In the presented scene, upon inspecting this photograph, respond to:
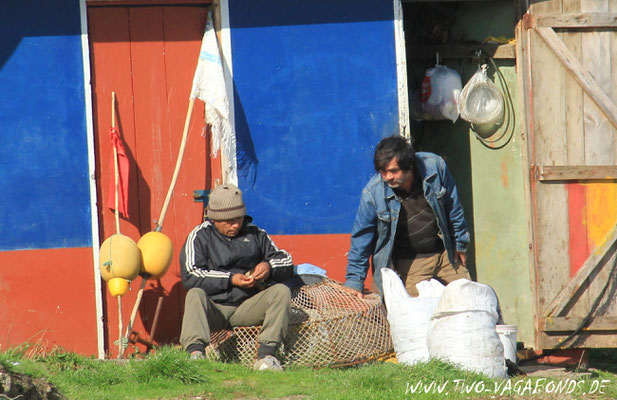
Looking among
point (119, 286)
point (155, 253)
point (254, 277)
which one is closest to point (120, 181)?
point (155, 253)

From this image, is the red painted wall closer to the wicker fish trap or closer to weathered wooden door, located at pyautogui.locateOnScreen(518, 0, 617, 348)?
the wicker fish trap

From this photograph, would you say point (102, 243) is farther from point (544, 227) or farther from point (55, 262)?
point (544, 227)

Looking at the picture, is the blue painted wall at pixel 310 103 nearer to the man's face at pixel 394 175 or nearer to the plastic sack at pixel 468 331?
the man's face at pixel 394 175

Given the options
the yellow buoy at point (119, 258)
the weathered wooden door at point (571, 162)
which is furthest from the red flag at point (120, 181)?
the weathered wooden door at point (571, 162)

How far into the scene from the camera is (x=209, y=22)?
7.46 m

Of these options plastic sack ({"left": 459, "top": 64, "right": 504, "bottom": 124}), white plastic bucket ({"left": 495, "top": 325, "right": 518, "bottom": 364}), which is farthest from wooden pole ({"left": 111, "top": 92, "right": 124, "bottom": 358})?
plastic sack ({"left": 459, "top": 64, "right": 504, "bottom": 124})

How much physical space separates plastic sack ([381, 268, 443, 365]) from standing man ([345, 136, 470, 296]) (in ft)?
1.28

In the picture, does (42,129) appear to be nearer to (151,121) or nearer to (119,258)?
(151,121)

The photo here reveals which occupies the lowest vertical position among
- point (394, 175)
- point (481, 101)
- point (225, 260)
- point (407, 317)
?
point (407, 317)

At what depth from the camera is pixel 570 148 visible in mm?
7586

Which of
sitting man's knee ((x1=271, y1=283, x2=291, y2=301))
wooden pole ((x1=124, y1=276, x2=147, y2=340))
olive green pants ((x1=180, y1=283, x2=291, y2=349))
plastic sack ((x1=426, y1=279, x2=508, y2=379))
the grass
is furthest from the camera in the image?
wooden pole ((x1=124, y1=276, x2=147, y2=340))

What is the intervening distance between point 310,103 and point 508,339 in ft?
8.16

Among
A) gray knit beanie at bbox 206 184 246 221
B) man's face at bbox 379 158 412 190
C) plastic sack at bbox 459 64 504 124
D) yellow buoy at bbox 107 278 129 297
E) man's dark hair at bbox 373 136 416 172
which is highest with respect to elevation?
plastic sack at bbox 459 64 504 124

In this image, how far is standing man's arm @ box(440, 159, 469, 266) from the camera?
22.4ft
